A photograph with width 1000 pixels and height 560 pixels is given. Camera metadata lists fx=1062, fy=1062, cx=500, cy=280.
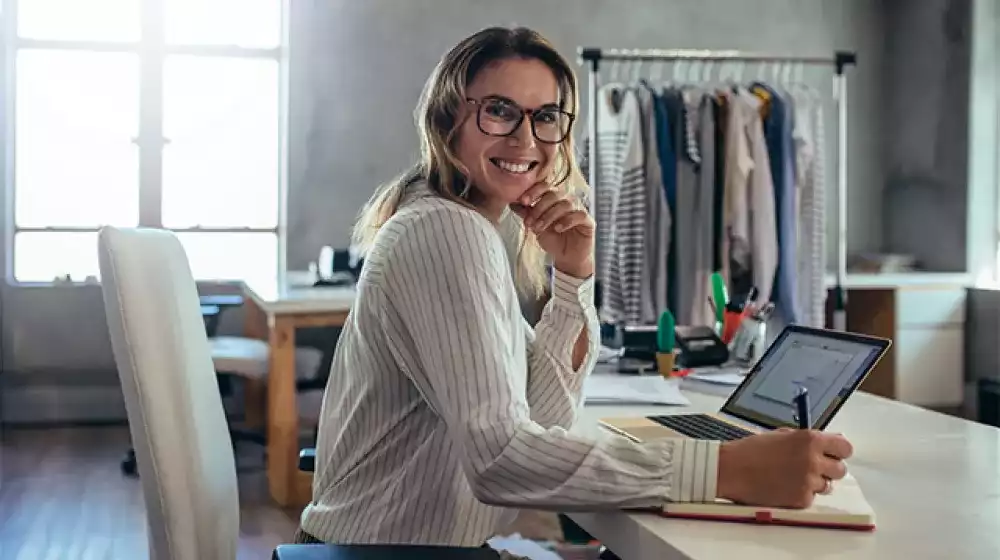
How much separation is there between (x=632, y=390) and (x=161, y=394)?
3.05 feet

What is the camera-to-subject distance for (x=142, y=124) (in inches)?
207

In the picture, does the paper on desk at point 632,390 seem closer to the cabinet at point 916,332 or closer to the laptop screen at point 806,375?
the laptop screen at point 806,375

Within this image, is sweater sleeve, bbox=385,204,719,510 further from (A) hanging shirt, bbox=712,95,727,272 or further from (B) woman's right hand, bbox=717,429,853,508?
(A) hanging shirt, bbox=712,95,727,272

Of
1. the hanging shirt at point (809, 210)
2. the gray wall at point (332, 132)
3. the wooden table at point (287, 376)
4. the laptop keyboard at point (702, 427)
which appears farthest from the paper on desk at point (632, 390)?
the gray wall at point (332, 132)

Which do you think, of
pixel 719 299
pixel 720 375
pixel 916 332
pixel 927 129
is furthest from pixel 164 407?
pixel 927 129

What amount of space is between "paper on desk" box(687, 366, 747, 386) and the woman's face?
70 cm

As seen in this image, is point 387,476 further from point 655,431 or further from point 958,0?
point 958,0

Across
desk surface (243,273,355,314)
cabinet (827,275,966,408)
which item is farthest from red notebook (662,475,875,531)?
cabinet (827,275,966,408)

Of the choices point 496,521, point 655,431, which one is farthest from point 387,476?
point 655,431

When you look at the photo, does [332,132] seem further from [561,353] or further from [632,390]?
[561,353]

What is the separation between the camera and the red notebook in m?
0.96

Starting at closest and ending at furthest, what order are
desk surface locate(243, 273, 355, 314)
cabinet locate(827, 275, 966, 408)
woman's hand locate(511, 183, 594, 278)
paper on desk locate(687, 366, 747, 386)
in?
1. woman's hand locate(511, 183, 594, 278)
2. paper on desk locate(687, 366, 747, 386)
3. desk surface locate(243, 273, 355, 314)
4. cabinet locate(827, 275, 966, 408)

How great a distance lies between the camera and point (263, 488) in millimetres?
3912

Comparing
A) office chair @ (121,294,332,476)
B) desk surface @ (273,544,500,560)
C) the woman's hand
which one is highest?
the woman's hand
